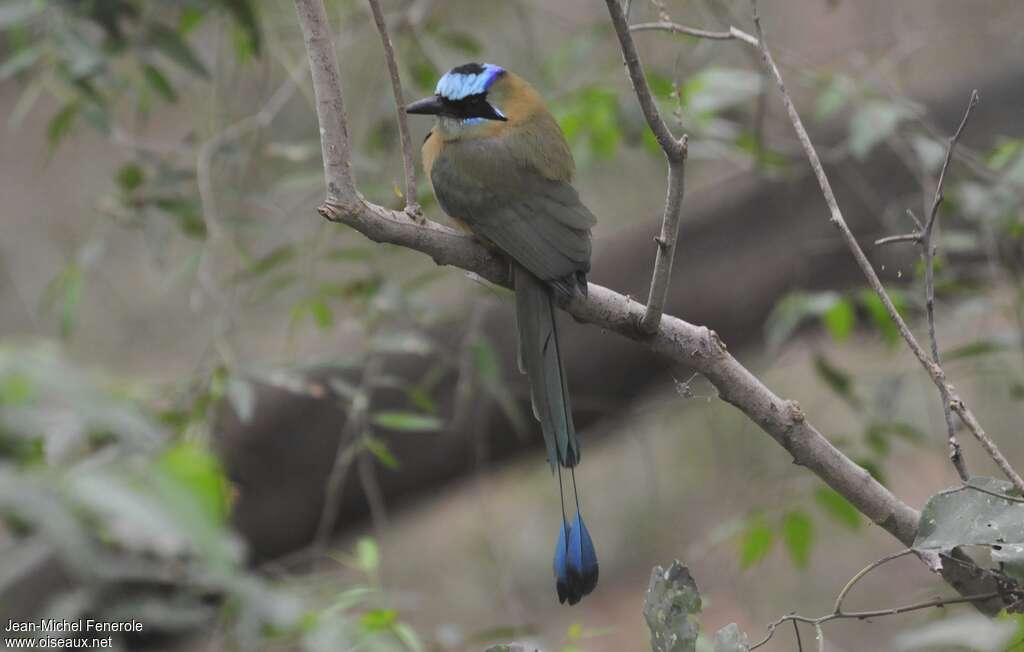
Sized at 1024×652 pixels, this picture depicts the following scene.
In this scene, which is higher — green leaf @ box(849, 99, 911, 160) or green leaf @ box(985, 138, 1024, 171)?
green leaf @ box(849, 99, 911, 160)

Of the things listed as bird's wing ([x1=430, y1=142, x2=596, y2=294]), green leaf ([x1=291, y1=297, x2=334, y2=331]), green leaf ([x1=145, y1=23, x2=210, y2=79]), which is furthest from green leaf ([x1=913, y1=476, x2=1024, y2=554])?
green leaf ([x1=145, y1=23, x2=210, y2=79])

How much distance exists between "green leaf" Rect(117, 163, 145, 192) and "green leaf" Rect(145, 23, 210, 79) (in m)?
0.34

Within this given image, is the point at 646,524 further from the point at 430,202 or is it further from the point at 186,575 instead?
the point at 186,575

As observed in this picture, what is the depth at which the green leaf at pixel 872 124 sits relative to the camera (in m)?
3.17

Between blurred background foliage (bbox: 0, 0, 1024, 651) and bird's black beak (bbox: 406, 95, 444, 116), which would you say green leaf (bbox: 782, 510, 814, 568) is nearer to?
blurred background foliage (bbox: 0, 0, 1024, 651)

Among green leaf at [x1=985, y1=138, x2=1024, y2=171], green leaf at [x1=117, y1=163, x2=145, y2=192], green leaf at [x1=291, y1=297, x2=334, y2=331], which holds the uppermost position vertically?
green leaf at [x1=117, y1=163, x2=145, y2=192]

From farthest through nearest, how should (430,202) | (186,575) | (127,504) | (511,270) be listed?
1. (430,202)
2. (511,270)
3. (186,575)
4. (127,504)

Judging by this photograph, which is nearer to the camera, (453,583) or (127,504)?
(127,504)

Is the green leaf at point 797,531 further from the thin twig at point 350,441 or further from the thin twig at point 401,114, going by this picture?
the thin twig at point 401,114

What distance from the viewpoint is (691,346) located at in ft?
6.01

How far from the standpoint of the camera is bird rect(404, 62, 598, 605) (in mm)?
1924

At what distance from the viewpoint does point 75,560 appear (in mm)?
824

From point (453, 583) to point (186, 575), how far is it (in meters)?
5.27

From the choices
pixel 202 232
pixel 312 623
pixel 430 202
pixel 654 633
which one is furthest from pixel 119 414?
pixel 202 232
